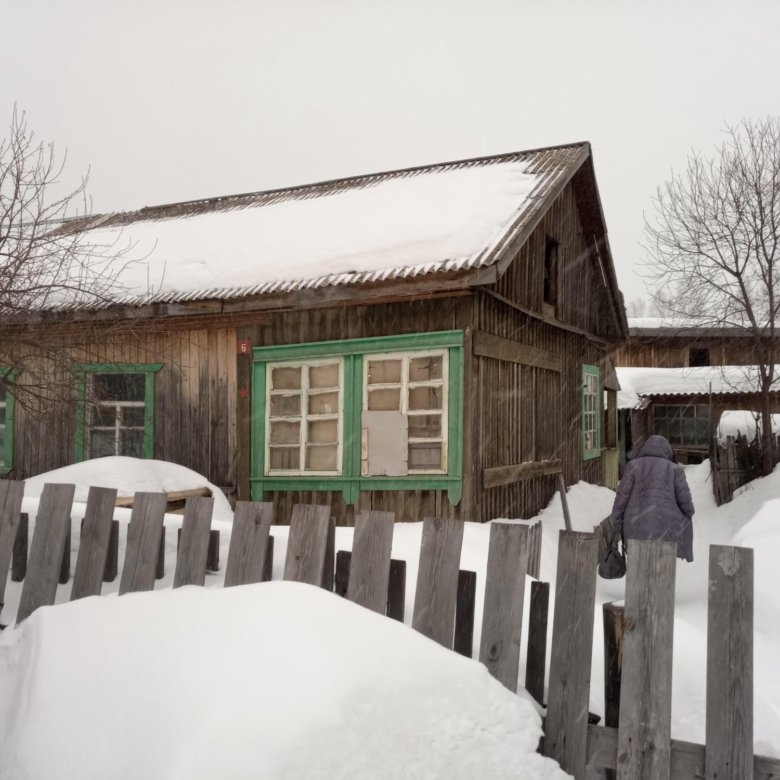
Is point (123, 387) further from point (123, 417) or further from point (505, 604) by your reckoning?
point (505, 604)

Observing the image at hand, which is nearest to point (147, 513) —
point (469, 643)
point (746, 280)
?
point (469, 643)

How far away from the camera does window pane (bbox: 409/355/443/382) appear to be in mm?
8062

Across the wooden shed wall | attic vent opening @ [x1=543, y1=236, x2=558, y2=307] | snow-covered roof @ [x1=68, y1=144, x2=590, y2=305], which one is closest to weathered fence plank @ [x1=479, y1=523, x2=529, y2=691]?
snow-covered roof @ [x1=68, y1=144, x2=590, y2=305]

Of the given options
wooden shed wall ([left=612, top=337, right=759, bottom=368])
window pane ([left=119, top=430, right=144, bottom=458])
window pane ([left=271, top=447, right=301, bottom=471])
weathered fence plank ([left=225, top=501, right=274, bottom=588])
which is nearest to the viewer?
weathered fence plank ([left=225, top=501, right=274, bottom=588])

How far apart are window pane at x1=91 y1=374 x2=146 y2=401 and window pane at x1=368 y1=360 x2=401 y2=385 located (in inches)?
141

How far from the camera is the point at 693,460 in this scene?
2530cm

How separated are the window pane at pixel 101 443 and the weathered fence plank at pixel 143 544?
22.8 ft

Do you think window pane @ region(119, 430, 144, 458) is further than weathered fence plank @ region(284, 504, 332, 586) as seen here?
Yes

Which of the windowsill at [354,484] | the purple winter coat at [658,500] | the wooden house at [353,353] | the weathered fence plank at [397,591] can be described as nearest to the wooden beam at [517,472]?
the wooden house at [353,353]

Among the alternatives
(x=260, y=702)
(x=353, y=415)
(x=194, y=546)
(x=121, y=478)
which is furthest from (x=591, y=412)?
(x=260, y=702)

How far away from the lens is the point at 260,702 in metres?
2.16

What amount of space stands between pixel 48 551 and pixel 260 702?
2191mm

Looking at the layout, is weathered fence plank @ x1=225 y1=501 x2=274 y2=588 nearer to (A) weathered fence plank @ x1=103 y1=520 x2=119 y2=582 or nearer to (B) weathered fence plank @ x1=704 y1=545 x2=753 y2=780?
(A) weathered fence plank @ x1=103 y1=520 x2=119 y2=582

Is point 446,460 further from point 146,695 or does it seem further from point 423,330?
point 146,695
